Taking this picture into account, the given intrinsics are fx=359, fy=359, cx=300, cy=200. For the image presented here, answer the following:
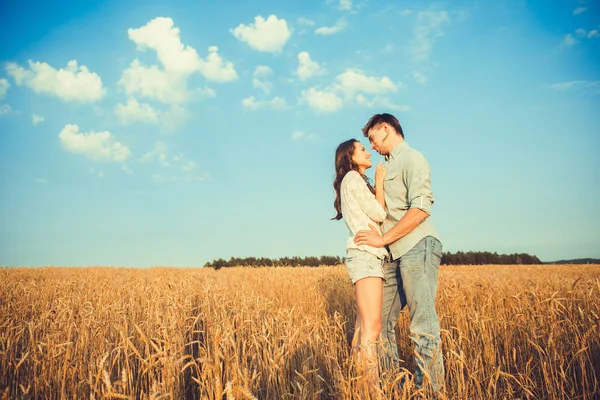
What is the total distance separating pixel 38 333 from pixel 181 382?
98.3 inches

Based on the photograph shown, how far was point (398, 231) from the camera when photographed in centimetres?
317

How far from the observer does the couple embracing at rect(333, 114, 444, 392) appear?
122 inches

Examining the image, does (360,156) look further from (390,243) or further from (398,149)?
(390,243)

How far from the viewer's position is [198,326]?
5270 mm

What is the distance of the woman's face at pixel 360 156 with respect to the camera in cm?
372

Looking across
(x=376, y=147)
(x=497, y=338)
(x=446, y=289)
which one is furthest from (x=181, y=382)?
(x=446, y=289)

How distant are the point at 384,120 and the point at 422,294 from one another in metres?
1.71

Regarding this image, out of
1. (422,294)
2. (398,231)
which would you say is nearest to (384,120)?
(398,231)

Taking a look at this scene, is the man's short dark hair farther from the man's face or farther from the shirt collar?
the shirt collar

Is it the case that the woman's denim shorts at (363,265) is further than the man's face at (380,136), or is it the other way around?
the man's face at (380,136)

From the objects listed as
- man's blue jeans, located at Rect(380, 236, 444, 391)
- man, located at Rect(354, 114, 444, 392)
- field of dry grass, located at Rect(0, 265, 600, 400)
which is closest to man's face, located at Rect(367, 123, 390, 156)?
man, located at Rect(354, 114, 444, 392)

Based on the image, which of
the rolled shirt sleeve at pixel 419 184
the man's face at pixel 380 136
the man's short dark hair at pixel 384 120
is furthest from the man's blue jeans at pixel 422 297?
the man's short dark hair at pixel 384 120

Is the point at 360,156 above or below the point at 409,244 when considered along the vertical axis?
above

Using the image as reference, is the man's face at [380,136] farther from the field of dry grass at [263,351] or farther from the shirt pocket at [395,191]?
the field of dry grass at [263,351]
